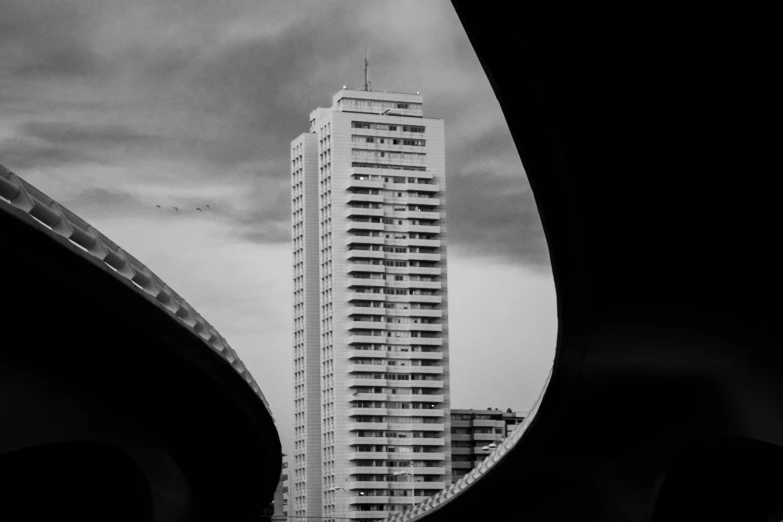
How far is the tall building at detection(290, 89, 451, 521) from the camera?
114 m

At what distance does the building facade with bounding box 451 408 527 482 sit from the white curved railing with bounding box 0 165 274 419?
109m

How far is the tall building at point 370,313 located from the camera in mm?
114250

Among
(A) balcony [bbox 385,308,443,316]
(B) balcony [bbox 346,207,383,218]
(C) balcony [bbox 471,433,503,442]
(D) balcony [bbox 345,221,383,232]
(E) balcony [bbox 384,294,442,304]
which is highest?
(B) balcony [bbox 346,207,383,218]

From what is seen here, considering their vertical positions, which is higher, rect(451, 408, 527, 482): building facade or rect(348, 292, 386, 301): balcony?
rect(348, 292, 386, 301): balcony

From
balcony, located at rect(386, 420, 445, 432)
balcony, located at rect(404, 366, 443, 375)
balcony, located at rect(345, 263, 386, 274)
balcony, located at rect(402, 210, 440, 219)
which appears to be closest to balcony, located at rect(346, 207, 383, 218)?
balcony, located at rect(402, 210, 440, 219)

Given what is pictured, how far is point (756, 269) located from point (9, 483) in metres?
18.3

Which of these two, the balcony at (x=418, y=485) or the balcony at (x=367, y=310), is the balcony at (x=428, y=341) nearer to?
the balcony at (x=367, y=310)

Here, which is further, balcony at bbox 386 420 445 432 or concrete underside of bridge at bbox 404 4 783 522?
→ balcony at bbox 386 420 445 432

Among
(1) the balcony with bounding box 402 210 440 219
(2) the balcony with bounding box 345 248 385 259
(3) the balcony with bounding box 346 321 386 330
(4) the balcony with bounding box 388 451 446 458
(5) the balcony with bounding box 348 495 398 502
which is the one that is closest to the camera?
(5) the balcony with bounding box 348 495 398 502

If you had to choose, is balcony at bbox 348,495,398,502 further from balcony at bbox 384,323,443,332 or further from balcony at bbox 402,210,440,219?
balcony at bbox 402,210,440,219

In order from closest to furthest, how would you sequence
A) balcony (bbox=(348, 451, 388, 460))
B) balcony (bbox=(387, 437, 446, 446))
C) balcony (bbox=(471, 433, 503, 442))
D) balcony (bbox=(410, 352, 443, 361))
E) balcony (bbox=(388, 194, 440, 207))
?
balcony (bbox=(348, 451, 388, 460)), balcony (bbox=(387, 437, 446, 446)), balcony (bbox=(410, 352, 443, 361)), balcony (bbox=(388, 194, 440, 207)), balcony (bbox=(471, 433, 503, 442))

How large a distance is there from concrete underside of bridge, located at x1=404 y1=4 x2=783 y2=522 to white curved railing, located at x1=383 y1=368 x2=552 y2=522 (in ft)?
1.60

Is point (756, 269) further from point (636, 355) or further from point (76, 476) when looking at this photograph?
point (76, 476)

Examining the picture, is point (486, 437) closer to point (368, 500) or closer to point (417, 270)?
point (417, 270)
